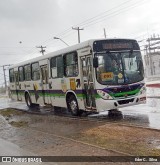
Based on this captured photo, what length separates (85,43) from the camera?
570 inches

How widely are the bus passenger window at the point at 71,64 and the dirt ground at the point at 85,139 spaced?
8.20 ft

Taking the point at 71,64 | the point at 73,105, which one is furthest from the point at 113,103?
the point at 71,64

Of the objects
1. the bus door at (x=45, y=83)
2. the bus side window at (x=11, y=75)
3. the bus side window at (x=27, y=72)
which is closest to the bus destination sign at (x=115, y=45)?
the bus door at (x=45, y=83)

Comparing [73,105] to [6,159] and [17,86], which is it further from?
[17,86]

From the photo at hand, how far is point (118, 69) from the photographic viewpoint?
550 inches

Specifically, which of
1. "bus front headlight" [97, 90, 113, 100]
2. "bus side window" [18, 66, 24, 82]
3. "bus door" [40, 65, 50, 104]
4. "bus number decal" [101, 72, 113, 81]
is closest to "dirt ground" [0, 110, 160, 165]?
"bus front headlight" [97, 90, 113, 100]

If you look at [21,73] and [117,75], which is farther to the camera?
[21,73]

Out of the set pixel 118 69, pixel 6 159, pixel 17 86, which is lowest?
pixel 6 159

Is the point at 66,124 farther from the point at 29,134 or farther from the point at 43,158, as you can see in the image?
the point at 43,158

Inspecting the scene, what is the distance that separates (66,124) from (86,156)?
19.4 ft

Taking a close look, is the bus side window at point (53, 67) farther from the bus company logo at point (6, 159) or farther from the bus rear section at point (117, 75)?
the bus company logo at point (6, 159)

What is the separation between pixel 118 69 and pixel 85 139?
446cm

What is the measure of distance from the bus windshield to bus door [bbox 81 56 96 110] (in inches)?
21.3

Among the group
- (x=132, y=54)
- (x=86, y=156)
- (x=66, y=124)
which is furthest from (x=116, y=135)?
(x=132, y=54)
